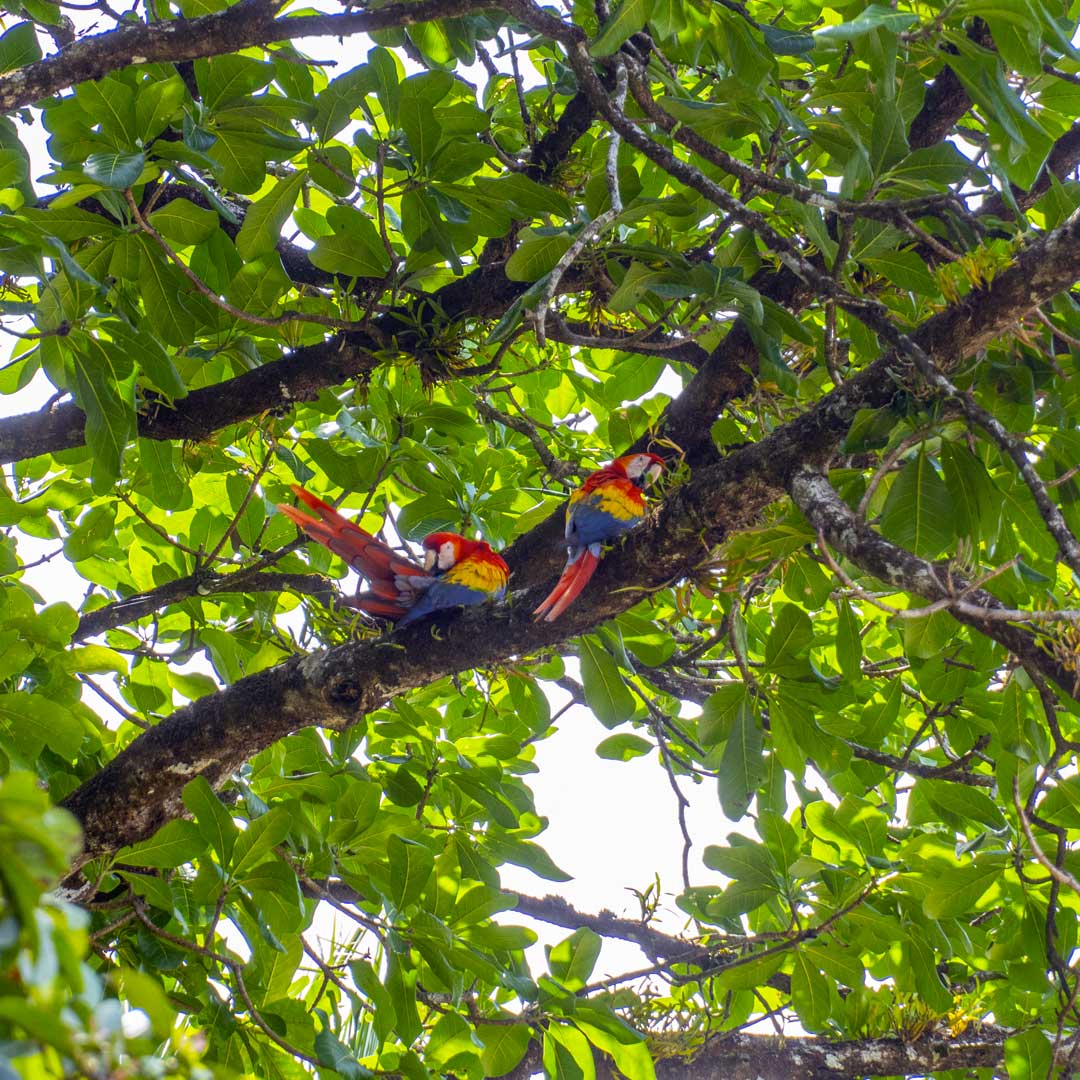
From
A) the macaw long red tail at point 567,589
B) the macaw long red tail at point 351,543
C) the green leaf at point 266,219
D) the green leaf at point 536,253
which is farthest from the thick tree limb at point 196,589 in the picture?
the green leaf at point 536,253

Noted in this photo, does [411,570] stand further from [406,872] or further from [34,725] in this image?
[34,725]

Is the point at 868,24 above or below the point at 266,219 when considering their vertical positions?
below

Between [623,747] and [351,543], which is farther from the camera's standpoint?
[623,747]

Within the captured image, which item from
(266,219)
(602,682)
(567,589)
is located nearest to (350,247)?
(266,219)

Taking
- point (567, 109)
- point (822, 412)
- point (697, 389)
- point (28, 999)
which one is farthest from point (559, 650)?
point (28, 999)

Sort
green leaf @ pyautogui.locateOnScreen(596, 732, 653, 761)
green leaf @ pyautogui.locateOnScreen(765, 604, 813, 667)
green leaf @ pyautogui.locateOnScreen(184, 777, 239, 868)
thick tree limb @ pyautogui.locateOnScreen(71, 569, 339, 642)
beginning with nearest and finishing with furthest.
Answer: green leaf @ pyautogui.locateOnScreen(184, 777, 239, 868)
green leaf @ pyautogui.locateOnScreen(765, 604, 813, 667)
thick tree limb @ pyautogui.locateOnScreen(71, 569, 339, 642)
green leaf @ pyautogui.locateOnScreen(596, 732, 653, 761)

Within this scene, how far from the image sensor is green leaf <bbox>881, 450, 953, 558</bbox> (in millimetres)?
1886

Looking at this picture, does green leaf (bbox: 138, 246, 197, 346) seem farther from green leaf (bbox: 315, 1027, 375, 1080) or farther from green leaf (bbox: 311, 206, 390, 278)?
green leaf (bbox: 315, 1027, 375, 1080)

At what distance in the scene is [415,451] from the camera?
2.81 m

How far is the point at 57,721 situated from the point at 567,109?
196cm

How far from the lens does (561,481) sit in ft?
10.7

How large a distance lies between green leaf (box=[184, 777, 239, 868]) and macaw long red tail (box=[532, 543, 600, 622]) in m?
0.78

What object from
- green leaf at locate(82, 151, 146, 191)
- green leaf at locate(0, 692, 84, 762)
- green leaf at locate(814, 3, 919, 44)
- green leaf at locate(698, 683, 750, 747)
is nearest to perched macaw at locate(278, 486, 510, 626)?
green leaf at locate(698, 683, 750, 747)

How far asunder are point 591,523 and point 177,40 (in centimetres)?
136
